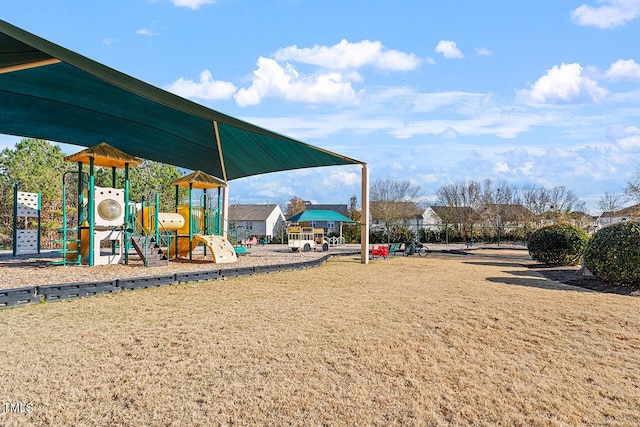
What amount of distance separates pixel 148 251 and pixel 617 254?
37.1 feet

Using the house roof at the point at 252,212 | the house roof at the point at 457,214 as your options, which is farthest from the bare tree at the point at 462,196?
the house roof at the point at 252,212

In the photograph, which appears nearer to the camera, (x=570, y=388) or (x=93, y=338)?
(x=570, y=388)

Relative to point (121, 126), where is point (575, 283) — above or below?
below

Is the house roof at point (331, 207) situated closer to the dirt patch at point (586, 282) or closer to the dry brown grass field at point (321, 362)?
the dirt patch at point (586, 282)

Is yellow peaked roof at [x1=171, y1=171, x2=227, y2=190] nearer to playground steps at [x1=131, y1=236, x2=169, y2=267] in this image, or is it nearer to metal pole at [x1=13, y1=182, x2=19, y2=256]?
playground steps at [x1=131, y1=236, x2=169, y2=267]

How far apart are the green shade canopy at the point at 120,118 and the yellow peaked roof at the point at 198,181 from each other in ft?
3.37

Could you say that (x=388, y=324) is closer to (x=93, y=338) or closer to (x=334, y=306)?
(x=334, y=306)

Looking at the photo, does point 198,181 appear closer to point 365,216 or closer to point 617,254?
point 365,216

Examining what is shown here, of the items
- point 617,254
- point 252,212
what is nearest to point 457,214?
point 252,212

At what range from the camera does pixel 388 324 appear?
5.26m

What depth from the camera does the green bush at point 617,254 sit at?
Answer: 869cm

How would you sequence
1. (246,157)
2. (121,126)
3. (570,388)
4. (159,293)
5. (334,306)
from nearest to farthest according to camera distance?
(570,388) < (334,306) < (159,293) < (121,126) < (246,157)

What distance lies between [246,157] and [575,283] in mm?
10674

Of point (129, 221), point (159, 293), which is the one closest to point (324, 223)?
point (129, 221)
